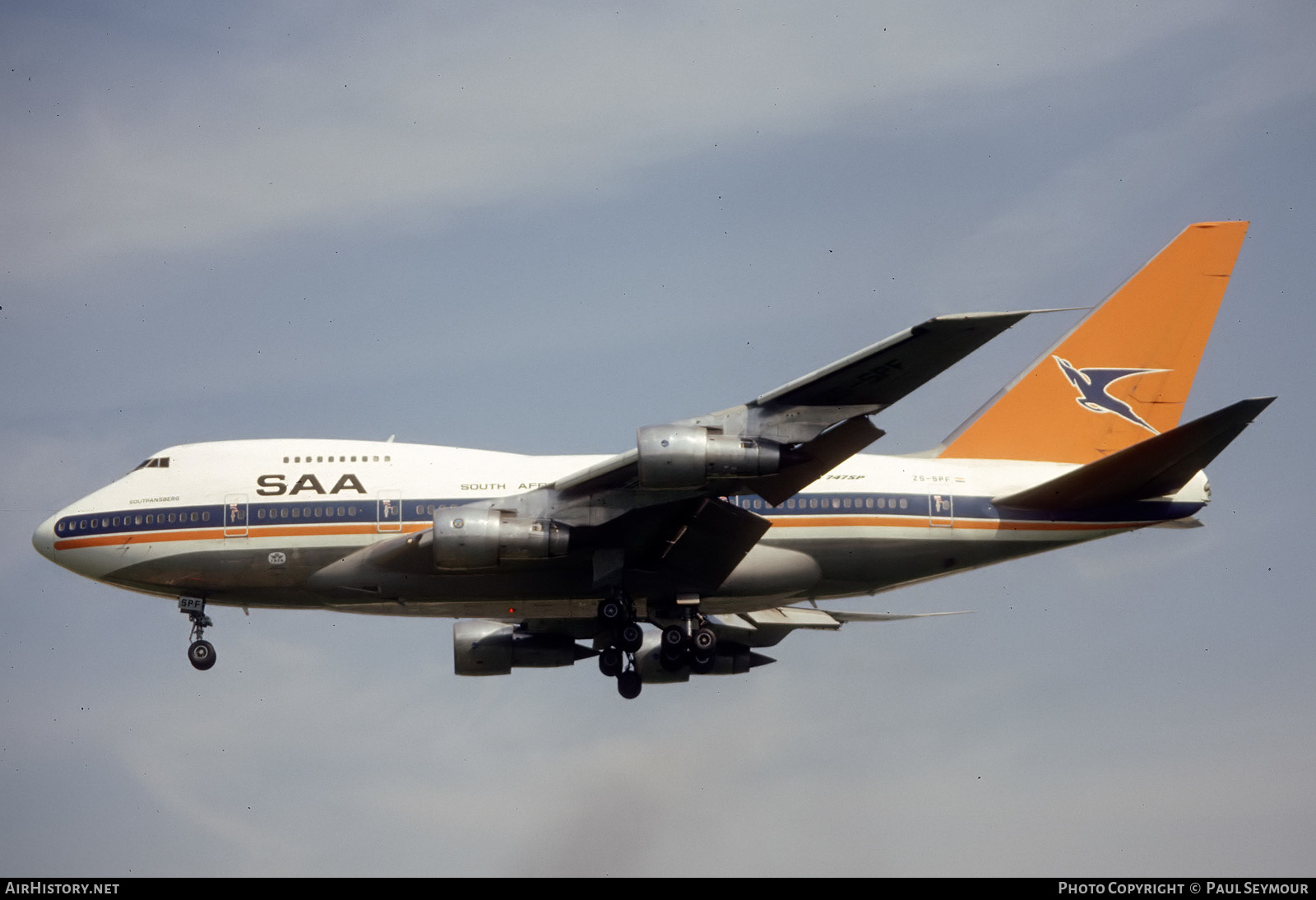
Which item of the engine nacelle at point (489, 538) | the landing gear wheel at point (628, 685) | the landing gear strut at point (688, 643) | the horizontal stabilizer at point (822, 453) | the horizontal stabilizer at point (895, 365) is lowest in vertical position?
the landing gear wheel at point (628, 685)

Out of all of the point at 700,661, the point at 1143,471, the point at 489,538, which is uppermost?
the point at 1143,471

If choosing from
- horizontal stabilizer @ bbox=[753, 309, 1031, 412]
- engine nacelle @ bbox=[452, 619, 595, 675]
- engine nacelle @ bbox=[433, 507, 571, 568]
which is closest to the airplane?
engine nacelle @ bbox=[433, 507, 571, 568]

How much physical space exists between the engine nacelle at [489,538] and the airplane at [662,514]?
0.13ft

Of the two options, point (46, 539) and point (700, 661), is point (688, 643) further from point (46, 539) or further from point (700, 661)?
point (46, 539)

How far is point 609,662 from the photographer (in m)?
38.3

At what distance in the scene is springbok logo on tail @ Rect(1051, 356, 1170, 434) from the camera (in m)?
39.8

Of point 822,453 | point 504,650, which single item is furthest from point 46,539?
point 822,453

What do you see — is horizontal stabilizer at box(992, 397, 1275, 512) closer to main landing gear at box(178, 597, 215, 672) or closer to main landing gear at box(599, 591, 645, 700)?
main landing gear at box(599, 591, 645, 700)

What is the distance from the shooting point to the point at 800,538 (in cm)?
3669

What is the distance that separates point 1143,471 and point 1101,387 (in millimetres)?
5185

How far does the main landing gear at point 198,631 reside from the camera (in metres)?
38.2

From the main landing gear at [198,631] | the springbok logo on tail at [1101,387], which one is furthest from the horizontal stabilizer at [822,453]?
the main landing gear at [198,631]

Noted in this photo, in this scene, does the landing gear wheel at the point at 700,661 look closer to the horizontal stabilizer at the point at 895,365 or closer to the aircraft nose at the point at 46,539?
the horizontal stabilizer at the point at 895,365

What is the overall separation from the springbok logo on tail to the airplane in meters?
0.05
